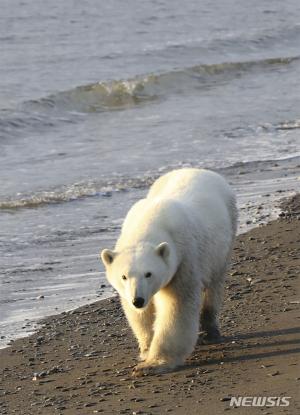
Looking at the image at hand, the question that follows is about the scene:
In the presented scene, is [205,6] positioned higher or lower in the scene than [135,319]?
lower

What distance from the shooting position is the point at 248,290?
907 cm

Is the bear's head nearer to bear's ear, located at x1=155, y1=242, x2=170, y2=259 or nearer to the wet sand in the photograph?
bear's ear, located at x1=155, y1=242, x2=170, y2=259

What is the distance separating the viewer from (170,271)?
23.4 ft

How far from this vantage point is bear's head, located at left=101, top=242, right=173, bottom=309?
271 inches

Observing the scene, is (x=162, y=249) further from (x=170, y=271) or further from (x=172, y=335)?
(x=172, y=335)

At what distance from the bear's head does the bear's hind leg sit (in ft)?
2.99

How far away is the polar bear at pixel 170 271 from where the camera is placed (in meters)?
6.99

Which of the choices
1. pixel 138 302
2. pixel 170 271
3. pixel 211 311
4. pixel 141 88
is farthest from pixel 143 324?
pixel 141 88

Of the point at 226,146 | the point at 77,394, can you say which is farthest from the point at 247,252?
the point at 226,146

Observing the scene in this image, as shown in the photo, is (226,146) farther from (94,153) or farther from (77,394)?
(77,394)

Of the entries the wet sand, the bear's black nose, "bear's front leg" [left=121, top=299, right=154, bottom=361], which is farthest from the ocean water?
the bear's black nose

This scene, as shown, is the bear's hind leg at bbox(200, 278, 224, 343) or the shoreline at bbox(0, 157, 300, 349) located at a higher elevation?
the bear's hind leg at bbox(200, 278, 224, 343)

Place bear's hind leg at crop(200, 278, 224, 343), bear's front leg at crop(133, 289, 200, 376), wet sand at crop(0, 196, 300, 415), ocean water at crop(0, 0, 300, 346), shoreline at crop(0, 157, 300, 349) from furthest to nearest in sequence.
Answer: ocean water at crop(0, 0, 300, 346) < shoreline at crop(0, 157, 300, 349) < bear's hind leg at crop(200, 278, 224, 343) < bear's front leg at crop(133, 289, 200, 376) < wet sand at crop(0, 196, 300, 415)

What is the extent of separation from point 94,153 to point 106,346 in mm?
8339
